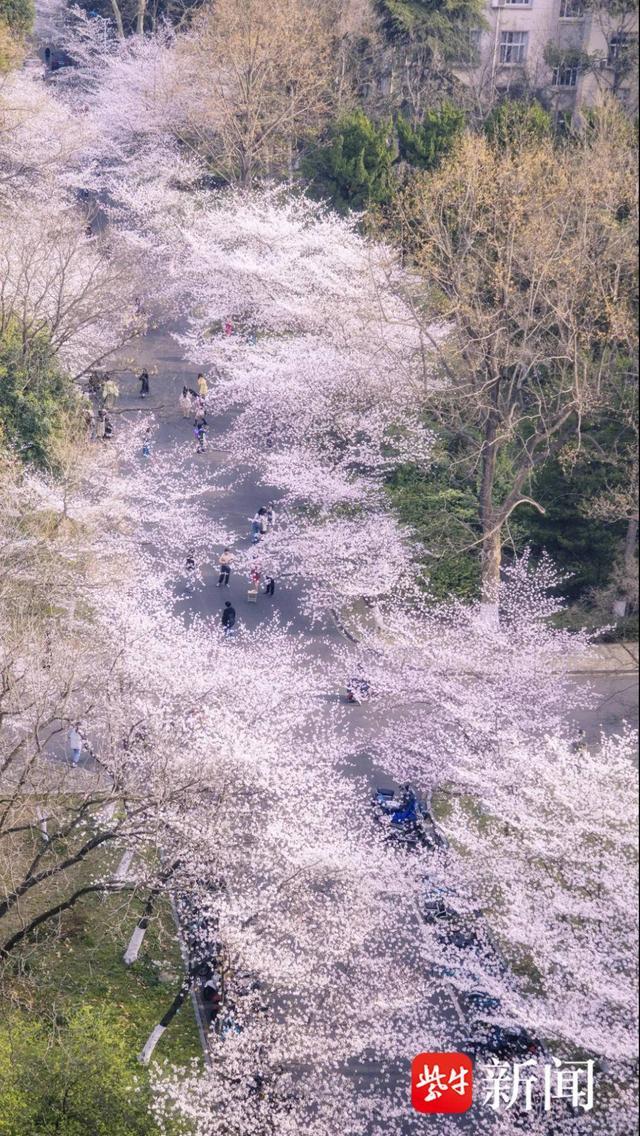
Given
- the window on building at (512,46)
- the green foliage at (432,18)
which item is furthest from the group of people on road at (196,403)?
the window on building at (512,46)

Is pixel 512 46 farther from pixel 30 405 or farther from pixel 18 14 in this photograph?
pixel 30 405

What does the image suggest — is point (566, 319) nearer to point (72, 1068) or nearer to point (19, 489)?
point (19, 489)

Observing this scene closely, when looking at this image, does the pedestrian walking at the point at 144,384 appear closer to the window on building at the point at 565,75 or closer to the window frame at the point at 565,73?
the window frame at the point at 565,73

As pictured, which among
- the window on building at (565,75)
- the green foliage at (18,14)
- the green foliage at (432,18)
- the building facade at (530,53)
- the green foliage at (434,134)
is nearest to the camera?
the green foliage at (434,134)

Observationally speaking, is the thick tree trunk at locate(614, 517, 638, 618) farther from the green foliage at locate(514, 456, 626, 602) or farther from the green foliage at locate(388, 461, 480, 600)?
the green foliage at locate(388, 461, 480, 600)

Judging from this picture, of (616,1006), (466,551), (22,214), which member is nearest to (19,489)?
(466,551)

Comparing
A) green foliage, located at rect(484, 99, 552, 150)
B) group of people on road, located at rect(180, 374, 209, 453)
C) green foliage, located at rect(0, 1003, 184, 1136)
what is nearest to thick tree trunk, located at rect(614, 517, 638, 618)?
green foliage, located at rect(0, 1003, 184, 1136)
